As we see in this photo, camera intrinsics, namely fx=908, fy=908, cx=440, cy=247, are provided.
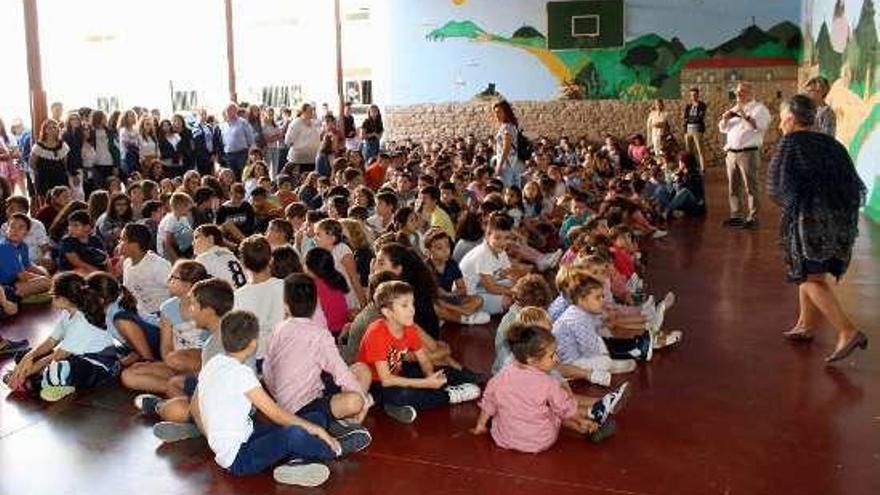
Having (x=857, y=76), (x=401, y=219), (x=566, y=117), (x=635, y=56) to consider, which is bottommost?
(x=401, y=219)

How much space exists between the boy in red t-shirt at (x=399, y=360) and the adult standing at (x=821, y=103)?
170 inches

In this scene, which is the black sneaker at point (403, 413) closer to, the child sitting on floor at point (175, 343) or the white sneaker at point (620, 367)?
the child sitting on floor at point (175, 343)

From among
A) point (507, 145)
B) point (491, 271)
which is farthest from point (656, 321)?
point (507, 145)

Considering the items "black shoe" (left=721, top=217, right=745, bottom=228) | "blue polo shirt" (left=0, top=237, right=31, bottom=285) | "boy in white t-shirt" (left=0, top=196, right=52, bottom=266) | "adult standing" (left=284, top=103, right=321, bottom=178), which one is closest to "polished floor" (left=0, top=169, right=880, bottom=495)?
"blue polo shirt" (left=0, top=237, right=31, bottom=285)

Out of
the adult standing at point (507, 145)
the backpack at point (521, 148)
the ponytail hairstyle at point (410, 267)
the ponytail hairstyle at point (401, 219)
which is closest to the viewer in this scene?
the ponytail hairstyle at point (410, 267)

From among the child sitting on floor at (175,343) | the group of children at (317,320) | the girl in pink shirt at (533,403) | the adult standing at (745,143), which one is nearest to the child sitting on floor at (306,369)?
the group of children at (317,320)

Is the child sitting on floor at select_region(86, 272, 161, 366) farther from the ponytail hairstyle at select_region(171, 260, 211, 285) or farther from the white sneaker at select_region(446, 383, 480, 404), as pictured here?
the white sneaker at select_region(446, 383, 480, 404)

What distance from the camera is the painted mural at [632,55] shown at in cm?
1709

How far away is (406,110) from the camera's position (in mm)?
19375

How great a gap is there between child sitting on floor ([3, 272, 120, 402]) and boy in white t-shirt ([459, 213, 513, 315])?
7.91 feet

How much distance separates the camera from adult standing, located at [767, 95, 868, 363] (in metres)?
4.87

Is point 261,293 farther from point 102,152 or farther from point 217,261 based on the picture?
point 102,152

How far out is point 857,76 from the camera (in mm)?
10914

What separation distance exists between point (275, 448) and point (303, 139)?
8.54 meters
